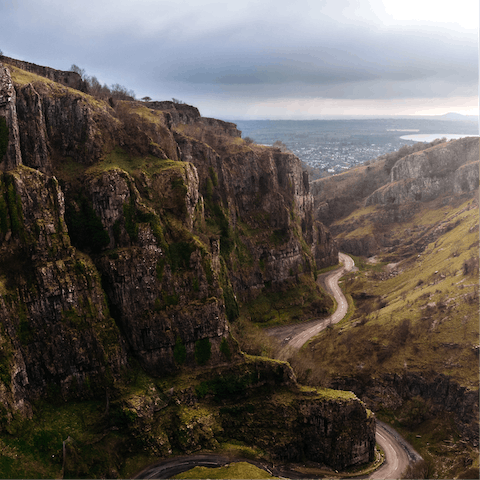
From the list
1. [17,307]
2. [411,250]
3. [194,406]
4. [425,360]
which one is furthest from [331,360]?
[411,250]

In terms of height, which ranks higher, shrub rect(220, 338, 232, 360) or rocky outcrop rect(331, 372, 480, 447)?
shrub rect(220, 338, 232, 360)

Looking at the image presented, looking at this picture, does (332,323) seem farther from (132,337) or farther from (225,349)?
(132,337)

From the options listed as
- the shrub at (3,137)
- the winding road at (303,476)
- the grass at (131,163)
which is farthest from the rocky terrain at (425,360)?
the shrub at (3,137)

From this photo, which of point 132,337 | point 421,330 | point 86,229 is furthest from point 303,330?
point 86,229

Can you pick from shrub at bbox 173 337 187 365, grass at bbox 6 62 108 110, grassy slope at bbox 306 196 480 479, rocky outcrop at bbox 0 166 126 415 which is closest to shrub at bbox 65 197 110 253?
rocky outcrop at bbox 0 166 126 415

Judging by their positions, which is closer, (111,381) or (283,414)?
(111,381)

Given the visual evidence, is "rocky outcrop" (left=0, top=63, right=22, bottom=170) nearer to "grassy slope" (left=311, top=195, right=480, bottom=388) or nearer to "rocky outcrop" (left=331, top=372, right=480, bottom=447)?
"grassy slope" (left=311, top=195, right=480, bottom=388)

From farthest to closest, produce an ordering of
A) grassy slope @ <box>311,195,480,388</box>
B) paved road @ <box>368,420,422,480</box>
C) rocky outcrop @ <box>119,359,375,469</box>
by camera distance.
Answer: grassy slope @ <box>311,195,480,388</box> → paved road @ <box>368,420,422,480</box> → rocky outcrop @ <box>119,359,375,469</box>

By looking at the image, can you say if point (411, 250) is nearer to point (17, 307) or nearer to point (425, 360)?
point (425, 360)
